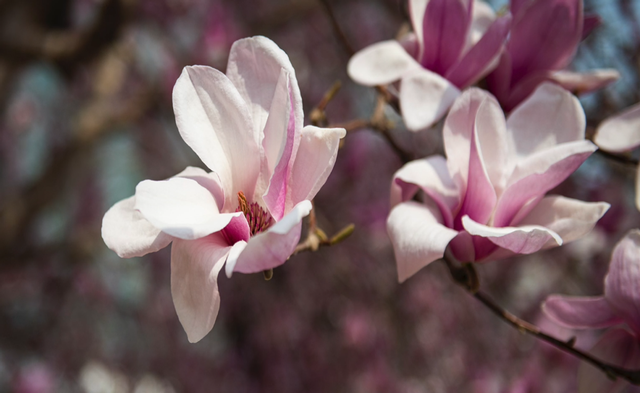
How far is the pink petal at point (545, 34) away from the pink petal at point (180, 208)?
46cm

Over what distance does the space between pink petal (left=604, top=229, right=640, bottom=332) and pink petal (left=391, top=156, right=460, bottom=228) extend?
19 centimetres

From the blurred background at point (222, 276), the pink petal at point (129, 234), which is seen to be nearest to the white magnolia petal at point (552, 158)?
the pink petal at point (129, 234)

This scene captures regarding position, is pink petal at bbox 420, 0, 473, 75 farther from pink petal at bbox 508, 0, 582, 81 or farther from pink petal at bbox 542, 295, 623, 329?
pink petal at bbox 542, 295, 623, 329

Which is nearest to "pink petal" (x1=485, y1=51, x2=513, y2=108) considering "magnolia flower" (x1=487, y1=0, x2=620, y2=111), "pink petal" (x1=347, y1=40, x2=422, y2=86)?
"magnolia flower" (x1=487, y1=0, x2=620, y2=111)

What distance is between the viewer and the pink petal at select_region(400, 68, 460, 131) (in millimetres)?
585

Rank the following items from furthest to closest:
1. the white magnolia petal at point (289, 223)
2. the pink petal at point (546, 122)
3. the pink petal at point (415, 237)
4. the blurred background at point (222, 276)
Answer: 1. the blurred background at point (222, 276)
2. the pink petal at point (546, 122)
3. the pink petal at point (415, 237)
4. the white magnolia petal at point (289, 223)

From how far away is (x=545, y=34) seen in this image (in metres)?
0.64

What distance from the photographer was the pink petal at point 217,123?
44 cm

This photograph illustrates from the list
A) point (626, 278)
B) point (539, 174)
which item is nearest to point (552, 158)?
point (539, 174)

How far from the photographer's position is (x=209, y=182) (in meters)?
0.45

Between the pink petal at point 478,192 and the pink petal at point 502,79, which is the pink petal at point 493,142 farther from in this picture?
the pink petal at point 502,79

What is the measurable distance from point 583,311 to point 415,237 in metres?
0.27

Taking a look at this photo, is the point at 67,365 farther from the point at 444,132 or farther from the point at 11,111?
the point at 444,132

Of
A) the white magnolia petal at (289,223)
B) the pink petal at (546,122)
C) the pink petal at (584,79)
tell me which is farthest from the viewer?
the pink petal at (584,79)
